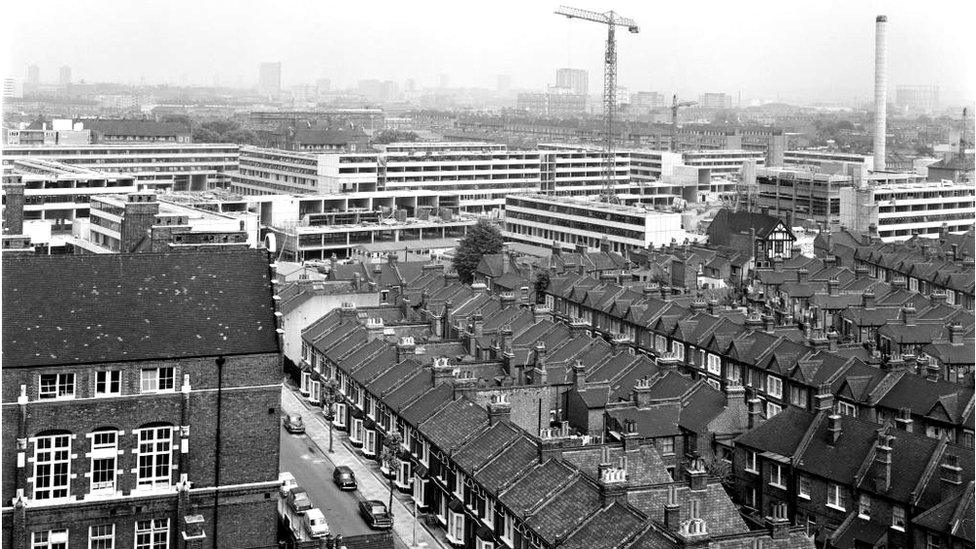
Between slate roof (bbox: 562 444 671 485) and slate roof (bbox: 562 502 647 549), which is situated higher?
slate roof (bbox: 562 444 671 485)

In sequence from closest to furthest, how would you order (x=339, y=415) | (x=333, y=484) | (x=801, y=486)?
(x=801, y=486)
(x=333, y=484)
(x=339, y=415)

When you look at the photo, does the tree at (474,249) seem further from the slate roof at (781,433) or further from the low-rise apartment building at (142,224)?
the slate roof at (781,433)

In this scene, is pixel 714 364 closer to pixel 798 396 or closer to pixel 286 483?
pixel 798 396

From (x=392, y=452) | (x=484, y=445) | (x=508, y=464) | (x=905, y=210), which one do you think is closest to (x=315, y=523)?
(x=484, y=445)

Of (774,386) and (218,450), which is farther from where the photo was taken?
(774,386)

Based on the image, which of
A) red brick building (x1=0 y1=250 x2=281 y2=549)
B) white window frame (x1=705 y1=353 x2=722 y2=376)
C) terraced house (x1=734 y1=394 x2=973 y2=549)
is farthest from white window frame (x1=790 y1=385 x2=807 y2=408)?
red brick building (x1=0 y1=250 x2=281 y2=549)

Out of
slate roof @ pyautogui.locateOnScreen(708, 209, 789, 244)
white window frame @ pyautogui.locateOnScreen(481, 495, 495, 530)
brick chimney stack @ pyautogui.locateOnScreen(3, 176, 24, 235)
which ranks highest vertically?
brick chimney stack @ pyautogui.locateOnScreen(3, 176, 24, 235)

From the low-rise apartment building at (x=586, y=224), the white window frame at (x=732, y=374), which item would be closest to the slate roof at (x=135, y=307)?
the white window frame at (x=732, y=374)

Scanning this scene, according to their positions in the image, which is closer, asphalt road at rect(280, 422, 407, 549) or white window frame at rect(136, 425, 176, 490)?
white window frame at rect(136, 425, 176, 490)

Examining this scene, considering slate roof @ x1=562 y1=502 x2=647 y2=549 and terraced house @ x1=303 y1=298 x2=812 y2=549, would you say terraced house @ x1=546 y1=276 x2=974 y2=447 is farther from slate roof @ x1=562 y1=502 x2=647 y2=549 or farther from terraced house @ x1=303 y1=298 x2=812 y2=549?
slate roof @ x1=562 y1=502 x2=647 y2=549
